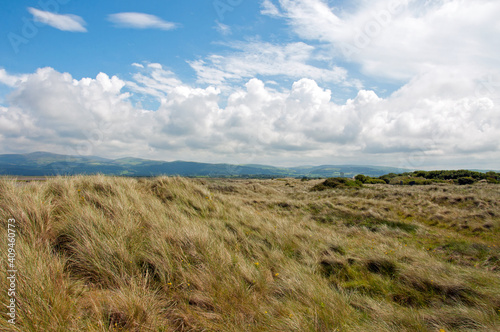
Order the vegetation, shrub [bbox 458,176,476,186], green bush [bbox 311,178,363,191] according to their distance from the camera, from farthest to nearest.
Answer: the vegetation → shrub [bbox 458,176,476,186] → green bush [bbox 311,178,363,191]

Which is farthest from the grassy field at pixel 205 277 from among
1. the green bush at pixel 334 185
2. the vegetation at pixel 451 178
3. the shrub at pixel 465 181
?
the vegetation at pixel 451 178

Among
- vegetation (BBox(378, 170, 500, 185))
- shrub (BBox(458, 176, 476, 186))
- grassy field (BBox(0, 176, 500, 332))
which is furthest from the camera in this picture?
vegetation (BBox(378, 170, 500, 185))

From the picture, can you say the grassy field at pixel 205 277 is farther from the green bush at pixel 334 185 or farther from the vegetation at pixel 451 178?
the vegetation at pixel 451 178

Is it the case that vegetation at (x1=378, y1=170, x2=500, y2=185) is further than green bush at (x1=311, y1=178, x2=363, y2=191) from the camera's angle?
Yes

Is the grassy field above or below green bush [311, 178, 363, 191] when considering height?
above

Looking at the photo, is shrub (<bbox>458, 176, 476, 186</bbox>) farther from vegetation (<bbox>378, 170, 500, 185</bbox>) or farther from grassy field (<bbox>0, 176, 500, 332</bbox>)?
grassy field (<bbox>0, 176, 500, 332</bbox>)

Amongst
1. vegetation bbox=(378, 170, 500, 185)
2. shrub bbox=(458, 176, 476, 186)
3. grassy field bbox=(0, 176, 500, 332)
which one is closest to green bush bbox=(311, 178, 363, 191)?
vegetation bbox=(378, 170, 500, 185)

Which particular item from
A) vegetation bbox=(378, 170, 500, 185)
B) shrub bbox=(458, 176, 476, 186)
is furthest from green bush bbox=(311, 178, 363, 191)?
shrub bbox=(458, 176, 476, 186)

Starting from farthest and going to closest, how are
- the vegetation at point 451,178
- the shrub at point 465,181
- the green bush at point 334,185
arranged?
1. the vegetation at point 451,178
2. the shrub at point 465,181
3. the green bush at point 334,185

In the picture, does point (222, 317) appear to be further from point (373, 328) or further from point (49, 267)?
point (49, 267)

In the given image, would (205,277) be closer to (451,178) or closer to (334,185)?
(334,185)

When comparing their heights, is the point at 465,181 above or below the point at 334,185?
above

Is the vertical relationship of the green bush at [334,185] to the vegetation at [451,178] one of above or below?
below

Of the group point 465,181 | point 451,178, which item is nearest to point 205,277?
point 465,181
